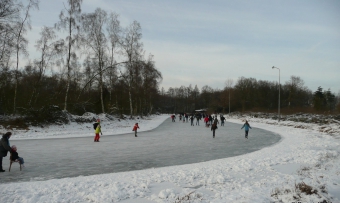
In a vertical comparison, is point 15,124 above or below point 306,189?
above

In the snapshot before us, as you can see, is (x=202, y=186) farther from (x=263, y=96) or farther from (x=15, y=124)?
(x=263, y=96)

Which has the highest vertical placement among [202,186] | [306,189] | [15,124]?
[15,124]

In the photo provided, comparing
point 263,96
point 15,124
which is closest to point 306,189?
point 15,124

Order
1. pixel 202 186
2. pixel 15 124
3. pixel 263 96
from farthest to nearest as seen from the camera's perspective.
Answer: pixel 263 96, pixel 15 124, pixel 202 186

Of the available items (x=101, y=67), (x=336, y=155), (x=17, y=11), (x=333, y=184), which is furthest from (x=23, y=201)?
(x=101, y=67)

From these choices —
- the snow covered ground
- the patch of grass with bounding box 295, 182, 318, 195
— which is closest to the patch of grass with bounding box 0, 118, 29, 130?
the snow covered ground

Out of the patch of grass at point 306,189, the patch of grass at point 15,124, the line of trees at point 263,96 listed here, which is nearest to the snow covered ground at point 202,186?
the patch of grass at point 306,189

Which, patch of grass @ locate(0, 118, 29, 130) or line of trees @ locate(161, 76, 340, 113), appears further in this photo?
line of trees @ locate(161, 76, 340, 113)

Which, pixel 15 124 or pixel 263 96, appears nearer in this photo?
pixel 15 124

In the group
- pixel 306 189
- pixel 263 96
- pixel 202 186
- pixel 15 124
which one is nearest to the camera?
pixel 306 189

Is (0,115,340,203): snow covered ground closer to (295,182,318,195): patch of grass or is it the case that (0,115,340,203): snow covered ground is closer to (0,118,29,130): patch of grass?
(295,182,318,195): patch of grass

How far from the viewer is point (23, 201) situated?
5.05m

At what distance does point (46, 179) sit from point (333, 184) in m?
7.71

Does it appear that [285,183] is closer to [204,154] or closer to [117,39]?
[204,154]
